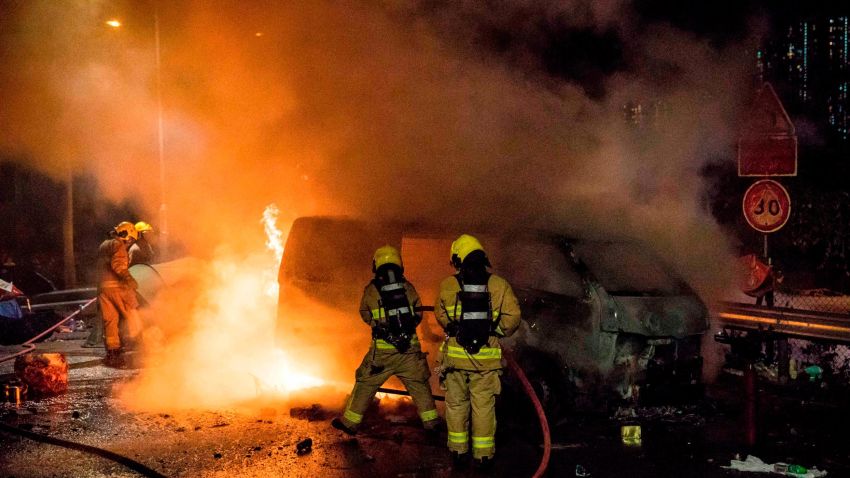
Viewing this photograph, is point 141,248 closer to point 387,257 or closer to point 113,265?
point 113,265

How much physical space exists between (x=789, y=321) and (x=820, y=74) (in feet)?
34.6

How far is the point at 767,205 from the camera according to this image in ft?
26.5

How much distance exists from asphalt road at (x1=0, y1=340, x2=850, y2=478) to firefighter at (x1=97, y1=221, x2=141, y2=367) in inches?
103

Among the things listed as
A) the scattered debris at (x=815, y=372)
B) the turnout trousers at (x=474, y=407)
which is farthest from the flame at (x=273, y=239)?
the scattered debris at (x=815, y=372)

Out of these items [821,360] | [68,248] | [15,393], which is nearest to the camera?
[15,393]

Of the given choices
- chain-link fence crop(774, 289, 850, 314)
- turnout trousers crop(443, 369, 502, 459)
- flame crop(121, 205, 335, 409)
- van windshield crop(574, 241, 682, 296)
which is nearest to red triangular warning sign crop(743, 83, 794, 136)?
van windshield crop(574, 241, 682, 296)

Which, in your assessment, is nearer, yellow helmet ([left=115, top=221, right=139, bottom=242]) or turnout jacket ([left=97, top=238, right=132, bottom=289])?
turnout jacket ([left=97, top=238, right=132, bottom=289])

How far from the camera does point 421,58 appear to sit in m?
11.5

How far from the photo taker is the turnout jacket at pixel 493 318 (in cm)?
563

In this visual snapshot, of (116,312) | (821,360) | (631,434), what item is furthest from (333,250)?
(821,360)

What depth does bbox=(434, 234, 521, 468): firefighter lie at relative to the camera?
5605 mm

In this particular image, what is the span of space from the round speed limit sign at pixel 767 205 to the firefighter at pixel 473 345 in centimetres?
364

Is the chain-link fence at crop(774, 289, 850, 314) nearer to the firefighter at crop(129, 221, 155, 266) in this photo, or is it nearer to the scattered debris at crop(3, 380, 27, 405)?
the firefighter at crop(129, 221, 155, 266)

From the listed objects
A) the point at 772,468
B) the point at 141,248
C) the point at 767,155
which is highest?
the point at 767,155
